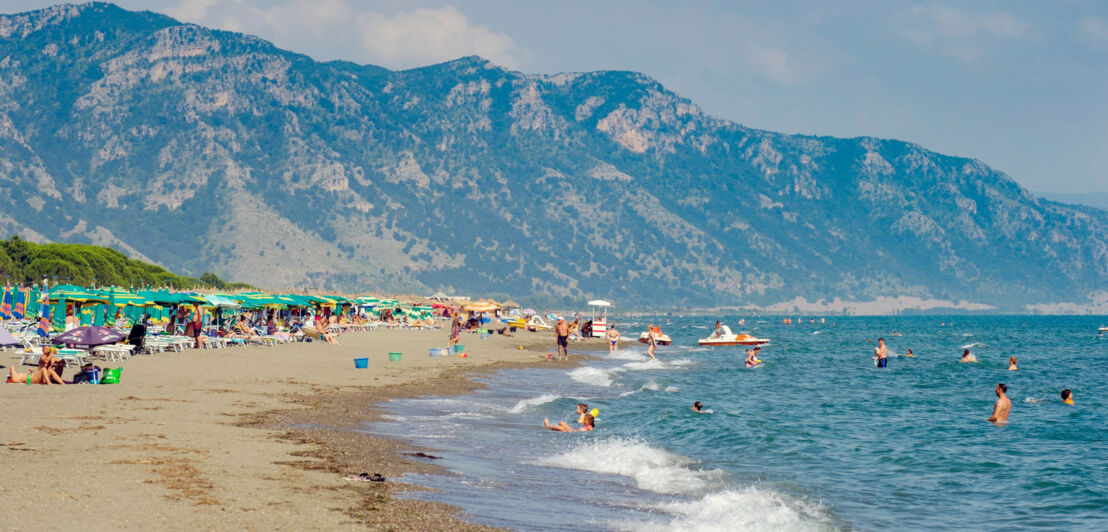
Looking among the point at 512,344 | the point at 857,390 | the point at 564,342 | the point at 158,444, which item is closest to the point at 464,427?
the point at 158,444

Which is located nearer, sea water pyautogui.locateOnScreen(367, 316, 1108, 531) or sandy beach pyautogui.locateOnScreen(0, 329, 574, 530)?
sandy beach pyautogui.locateOnScreen(0, 329, 574, 530)

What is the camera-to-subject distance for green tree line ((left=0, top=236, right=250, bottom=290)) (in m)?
87.4

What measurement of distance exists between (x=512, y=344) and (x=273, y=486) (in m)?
48.9

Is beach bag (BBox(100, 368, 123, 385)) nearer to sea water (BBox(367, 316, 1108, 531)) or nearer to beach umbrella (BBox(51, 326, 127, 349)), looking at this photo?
sea water (BBox(367, 316, 1108, 531))

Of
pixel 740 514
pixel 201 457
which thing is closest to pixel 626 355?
pixel 740 514

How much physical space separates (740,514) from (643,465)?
4.09 metres

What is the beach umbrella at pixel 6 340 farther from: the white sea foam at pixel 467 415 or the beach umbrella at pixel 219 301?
the white sea foam at pixel 467 415

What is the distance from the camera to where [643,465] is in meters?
16.9

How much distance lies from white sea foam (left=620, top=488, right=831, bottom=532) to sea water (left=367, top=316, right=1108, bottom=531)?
0.13ft

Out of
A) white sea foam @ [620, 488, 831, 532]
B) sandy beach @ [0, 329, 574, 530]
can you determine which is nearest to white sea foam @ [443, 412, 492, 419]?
sandy beach @ [0, 329, 574, 530]

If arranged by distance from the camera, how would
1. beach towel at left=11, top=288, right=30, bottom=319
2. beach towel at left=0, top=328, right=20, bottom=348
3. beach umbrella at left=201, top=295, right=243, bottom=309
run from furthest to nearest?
1. beach towel at left=11, top=288, right=30, bottom=319
2. beach umbrella at left=201, top=295, right=243, bottom=309
3. beach towel at left=0, top=328, right=20, bottom=348

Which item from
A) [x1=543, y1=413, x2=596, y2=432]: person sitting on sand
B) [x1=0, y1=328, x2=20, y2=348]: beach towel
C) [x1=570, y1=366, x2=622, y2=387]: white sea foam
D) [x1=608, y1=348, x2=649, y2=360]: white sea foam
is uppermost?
[x1=0, y1=328, x2=20, y2=348]: beach towel

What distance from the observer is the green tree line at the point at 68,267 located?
87375mm

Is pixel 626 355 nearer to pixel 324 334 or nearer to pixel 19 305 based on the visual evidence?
pixel 324 334
